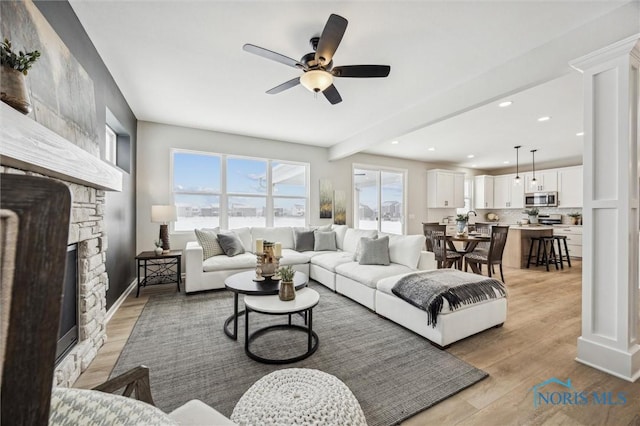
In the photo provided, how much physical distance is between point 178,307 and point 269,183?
2.81 metres

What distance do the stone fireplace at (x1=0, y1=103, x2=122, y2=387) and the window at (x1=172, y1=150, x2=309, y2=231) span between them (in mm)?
2297

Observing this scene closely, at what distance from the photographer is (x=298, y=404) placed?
4.00 ft

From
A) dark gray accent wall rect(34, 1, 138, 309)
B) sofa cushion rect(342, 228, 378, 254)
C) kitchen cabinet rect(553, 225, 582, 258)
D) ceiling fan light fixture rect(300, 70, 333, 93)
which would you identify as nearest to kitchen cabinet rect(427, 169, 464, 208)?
kitchen cabinet rect(553, 225, 582, 258)

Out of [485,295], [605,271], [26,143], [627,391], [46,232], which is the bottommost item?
[627,391]

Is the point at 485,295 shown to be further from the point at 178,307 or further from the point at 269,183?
the point at 269,183

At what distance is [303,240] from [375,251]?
65.1 inches

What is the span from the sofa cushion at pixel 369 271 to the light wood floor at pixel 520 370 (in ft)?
3.29

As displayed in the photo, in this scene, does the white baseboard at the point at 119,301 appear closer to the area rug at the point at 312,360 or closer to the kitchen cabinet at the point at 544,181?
the area rug at the point at 312,360

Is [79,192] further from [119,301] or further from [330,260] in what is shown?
[330,260]

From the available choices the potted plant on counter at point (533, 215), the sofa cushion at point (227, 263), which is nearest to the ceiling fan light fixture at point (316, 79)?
the sofa cushion at point (227, 263)

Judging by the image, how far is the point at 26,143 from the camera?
1219mm

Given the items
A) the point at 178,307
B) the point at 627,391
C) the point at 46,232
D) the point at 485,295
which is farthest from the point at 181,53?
the point at 627,391

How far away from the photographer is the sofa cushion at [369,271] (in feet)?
10.5

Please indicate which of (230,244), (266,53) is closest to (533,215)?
(230,244)
